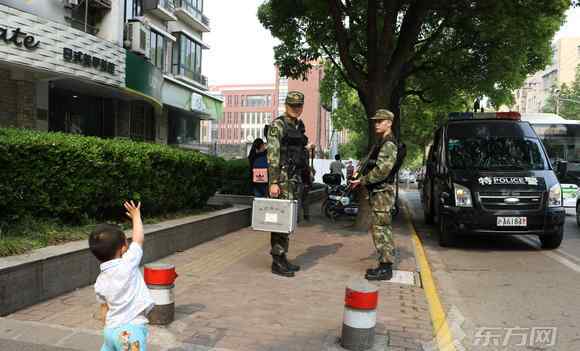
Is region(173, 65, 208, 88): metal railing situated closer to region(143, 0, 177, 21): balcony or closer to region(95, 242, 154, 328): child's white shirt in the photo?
region(143, 0, 177, 21): balcony

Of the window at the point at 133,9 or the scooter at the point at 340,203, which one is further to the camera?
the window at the point at 133,9

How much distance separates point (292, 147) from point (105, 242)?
3.58m

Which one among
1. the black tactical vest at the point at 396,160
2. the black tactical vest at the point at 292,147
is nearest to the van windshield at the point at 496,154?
the black tactical vest at the point at 396,160

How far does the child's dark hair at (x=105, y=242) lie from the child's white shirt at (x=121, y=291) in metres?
0.05

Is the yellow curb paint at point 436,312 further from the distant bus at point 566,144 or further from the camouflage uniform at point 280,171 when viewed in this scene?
the distant bus at point 566,144

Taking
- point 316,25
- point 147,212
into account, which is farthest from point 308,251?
point 316,25

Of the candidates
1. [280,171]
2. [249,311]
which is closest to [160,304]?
[249,311]

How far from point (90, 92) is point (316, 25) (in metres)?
9.82

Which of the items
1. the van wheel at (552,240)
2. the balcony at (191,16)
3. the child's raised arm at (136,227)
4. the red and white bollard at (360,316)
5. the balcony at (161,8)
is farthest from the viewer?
the balcony at (191,16)

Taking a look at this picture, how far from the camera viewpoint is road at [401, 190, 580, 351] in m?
4.18

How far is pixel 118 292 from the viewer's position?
2512 millimetres

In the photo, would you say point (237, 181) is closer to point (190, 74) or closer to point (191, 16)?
point (190, 74)

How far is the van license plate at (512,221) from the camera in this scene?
7645 millimetres

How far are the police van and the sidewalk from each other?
1640 millimetres
